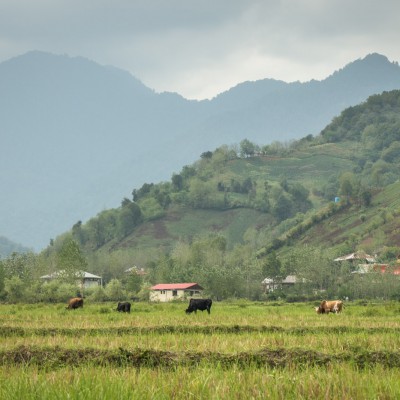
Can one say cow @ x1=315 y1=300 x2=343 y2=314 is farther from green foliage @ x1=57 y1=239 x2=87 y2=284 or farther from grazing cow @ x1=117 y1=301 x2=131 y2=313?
green foliage @ x1=57 y1=239 x2=87 y2=284

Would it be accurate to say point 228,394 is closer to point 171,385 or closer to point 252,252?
point 171,385

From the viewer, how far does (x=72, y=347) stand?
→ 1941cm

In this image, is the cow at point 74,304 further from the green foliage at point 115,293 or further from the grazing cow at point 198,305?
the green foliage at point 115,293

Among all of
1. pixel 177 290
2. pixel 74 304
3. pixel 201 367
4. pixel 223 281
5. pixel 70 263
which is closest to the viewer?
pixel 201 367

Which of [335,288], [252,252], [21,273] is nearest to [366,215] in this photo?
[252,252]

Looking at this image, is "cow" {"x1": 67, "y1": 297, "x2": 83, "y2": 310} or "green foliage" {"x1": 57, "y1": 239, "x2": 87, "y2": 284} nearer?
"cow" {"x1": 67, "y1": 297, "x2": 83, "y2": 310}

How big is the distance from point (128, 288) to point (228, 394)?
10198 centimetres

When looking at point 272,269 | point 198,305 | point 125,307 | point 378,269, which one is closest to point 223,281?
point 272,269

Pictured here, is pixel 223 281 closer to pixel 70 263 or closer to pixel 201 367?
pixel 70 263

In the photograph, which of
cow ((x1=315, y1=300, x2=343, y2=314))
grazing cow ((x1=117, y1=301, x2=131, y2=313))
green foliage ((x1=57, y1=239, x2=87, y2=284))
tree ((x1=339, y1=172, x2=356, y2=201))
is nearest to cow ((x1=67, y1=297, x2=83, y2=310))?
grazing cow ((x1=117, y1=301, x2=131, y2=313))

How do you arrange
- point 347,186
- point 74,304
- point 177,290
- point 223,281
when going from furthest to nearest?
point 347,186, point 177,290, point 223,281, point 74,304

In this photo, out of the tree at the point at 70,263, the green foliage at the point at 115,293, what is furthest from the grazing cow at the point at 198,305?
the tree at the point at 70,263

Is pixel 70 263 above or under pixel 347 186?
under

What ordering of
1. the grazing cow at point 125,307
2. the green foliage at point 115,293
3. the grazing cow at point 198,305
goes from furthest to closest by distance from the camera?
1. the green foliage at point 115,293
2. the grazing cow at point 125,307
3. the grazing cow at point 198,305
